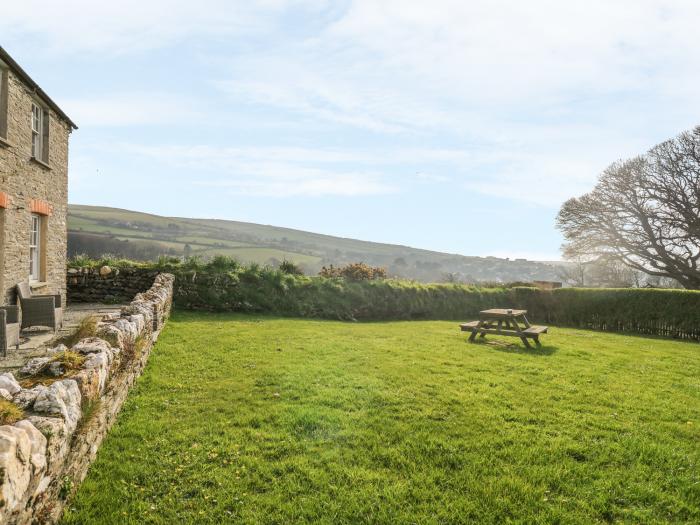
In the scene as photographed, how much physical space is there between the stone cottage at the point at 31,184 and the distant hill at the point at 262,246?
2089cm

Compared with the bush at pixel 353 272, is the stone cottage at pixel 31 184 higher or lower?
higher

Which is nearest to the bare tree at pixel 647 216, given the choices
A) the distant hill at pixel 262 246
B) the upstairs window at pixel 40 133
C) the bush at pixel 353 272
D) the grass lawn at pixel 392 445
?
the distant hill at pixel 262 246

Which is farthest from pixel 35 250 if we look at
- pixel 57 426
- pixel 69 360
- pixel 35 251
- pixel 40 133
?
pixel 57 426

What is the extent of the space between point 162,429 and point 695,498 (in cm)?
523

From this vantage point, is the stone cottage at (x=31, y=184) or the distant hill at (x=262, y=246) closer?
the stone cottage at (x=31, y=184)

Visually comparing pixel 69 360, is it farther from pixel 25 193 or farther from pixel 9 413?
pixel 25 193

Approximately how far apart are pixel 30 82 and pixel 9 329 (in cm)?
637

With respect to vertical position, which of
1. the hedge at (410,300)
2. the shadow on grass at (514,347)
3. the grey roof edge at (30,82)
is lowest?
the shadow on grass at (514,347)

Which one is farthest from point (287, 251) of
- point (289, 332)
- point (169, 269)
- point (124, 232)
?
point (289, 332)

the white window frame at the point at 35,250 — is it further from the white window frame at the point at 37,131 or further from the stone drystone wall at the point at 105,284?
the stone drystone wall at the point at 105,284

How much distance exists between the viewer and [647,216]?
2761 cm

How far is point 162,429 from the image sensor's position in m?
4.85

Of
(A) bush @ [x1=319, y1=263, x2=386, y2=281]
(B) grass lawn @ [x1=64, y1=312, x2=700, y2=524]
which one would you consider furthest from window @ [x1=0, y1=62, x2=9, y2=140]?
(A) bush @ [x1=319, y1=263, x2=386, y2=281]

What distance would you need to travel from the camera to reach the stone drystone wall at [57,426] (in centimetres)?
242
